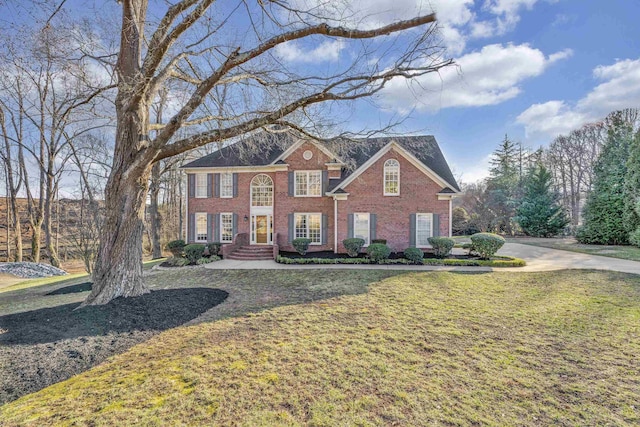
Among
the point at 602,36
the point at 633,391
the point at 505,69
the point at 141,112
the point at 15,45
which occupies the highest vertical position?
the point at 602,36

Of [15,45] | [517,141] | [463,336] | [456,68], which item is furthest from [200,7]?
[517,141]

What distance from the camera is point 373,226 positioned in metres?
14.8

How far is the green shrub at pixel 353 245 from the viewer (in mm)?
13852

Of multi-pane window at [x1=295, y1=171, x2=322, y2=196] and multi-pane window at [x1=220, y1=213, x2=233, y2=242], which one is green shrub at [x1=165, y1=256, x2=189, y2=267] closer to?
multi-pane window at [x1=220, y1=213, x2=233, y2=242]

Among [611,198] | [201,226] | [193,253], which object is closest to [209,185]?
[201,226]

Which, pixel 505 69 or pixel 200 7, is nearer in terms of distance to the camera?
pixel 200 7

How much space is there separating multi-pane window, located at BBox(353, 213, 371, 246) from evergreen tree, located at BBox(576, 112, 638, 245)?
62.4 ft

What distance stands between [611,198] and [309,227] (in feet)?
74.7

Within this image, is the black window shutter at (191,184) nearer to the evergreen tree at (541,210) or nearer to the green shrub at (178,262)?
the green shrub at (178,262)

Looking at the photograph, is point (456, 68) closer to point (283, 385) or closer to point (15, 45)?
point (283, 385)

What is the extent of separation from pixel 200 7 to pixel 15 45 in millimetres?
4925

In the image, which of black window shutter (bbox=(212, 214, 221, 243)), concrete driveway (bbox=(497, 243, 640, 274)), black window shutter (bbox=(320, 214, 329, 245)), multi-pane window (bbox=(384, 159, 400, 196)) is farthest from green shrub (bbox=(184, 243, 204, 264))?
concrete driveway (bbox=(497, 243, 640, 274))

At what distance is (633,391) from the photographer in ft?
11.3

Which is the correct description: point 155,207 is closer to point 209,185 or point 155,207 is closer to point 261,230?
point 209,185
